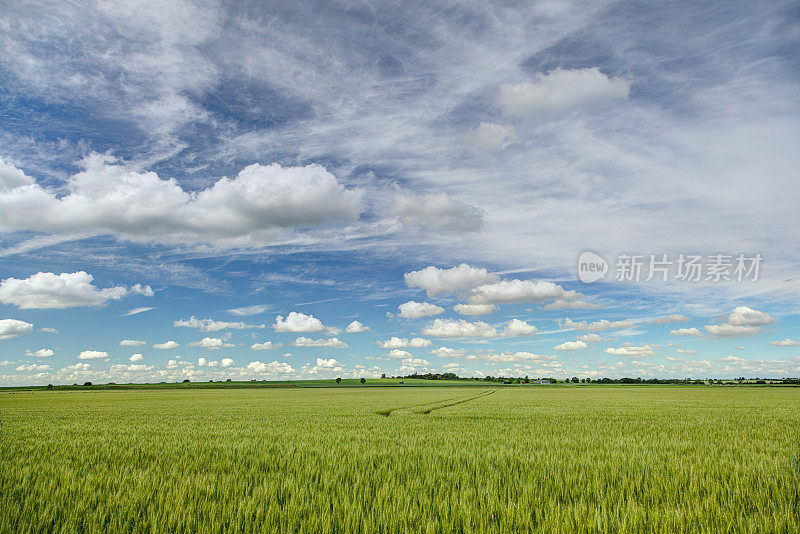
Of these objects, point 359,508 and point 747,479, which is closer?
point 359,508

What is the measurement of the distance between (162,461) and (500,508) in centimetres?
700

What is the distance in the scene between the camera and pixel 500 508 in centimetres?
520

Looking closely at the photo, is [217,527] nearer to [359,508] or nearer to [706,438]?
[359,508]

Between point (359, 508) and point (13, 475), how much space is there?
254 inches

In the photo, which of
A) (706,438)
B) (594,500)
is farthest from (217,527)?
(706,438)

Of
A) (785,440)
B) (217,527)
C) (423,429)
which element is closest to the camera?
(217,527)

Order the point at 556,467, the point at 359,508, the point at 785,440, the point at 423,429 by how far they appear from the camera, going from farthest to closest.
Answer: the point at 423,429 < the point at 785,440 < the point at 556,467 < the point at 359,508

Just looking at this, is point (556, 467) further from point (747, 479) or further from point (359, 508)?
point (359, 508)

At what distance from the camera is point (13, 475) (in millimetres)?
7262

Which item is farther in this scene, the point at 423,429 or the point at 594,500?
the point at 423,429

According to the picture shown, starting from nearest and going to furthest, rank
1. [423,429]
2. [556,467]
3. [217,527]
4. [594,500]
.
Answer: [217,527], [594,500], [556,467], [423,429]

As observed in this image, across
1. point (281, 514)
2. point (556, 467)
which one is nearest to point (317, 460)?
point (281, 514)

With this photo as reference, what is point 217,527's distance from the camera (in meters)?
4.61

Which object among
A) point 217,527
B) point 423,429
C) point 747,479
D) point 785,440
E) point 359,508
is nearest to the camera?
point 217,527
